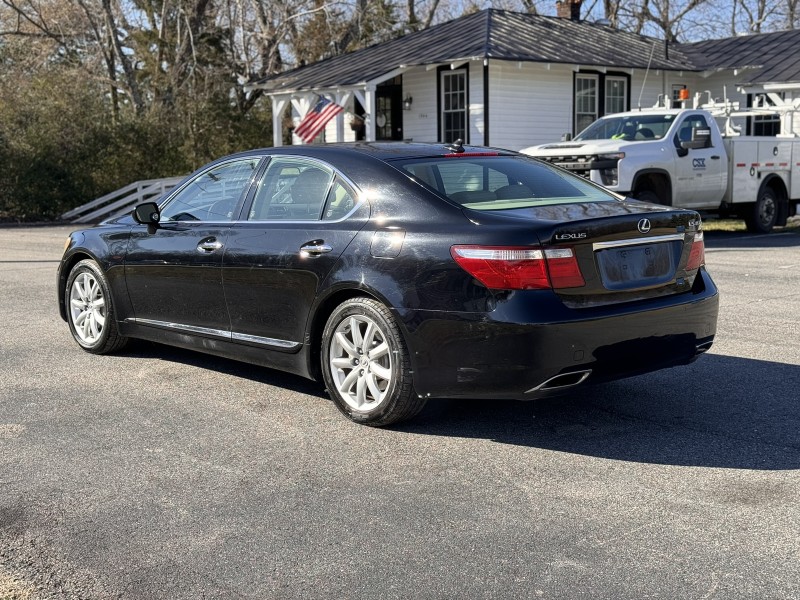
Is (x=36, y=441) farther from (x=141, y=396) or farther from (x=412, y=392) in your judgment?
(x=412, y=392)

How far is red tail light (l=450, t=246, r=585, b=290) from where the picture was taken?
462cm

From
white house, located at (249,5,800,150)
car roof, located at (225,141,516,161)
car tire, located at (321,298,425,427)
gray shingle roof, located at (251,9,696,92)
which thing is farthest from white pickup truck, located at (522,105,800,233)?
car tire, located at (321,298,425,427)

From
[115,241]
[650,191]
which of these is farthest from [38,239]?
[115,241]

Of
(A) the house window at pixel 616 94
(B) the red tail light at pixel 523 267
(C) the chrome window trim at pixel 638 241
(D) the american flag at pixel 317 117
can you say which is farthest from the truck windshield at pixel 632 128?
(B) the red tail light at pixel 523 267

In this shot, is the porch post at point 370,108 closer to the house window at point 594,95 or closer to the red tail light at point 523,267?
the house window at point 594,95

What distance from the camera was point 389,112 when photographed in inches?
1002

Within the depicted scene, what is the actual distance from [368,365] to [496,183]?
1261 millimetres

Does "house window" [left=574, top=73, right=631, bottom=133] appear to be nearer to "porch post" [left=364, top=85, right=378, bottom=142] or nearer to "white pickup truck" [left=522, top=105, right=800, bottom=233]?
"porch post" [left=364, top=85, right=378, bottom=142]

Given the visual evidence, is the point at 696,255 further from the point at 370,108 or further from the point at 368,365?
the point at 370,108

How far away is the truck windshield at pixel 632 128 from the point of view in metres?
15.9

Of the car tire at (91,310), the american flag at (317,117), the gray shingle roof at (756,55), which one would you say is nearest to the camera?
the car tire at (91,310)

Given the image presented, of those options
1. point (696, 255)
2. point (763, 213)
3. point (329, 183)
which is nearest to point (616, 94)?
point (763, 213)

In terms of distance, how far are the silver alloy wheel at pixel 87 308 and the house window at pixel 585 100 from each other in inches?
716

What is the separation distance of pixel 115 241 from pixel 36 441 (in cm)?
219
